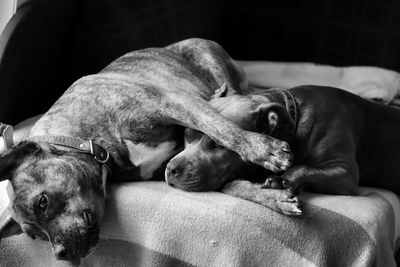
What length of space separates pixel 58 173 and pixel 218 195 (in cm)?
71

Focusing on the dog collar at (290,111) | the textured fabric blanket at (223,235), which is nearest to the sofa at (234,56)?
the textured fabric blanket at (223,235)

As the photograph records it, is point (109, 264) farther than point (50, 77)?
No

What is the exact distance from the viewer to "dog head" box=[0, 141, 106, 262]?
257cm

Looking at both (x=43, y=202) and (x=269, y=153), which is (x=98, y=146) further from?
(x=269, y=153)

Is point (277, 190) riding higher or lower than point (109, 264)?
higher

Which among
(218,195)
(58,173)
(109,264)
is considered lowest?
(109,264)

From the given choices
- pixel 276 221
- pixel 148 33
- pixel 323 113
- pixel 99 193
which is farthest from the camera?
pixel 148 33

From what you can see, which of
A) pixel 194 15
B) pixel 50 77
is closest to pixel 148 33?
pixel 194 15

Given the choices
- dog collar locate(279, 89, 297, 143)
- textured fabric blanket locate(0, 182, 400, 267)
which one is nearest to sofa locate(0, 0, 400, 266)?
textured fabric blanket locate(0, 182, 400, 267)

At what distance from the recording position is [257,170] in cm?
295

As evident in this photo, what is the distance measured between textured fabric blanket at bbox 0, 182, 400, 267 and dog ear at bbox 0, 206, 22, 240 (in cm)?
7

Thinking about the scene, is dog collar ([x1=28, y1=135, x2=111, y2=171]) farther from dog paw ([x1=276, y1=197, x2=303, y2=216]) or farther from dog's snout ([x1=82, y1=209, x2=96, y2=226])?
dog paw ([x1=276, y1=197, x2=303, y2=216])

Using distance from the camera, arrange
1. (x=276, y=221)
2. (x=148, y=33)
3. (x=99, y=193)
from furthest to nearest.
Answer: (x=148, y=33)
(x=99, y=193)
(x=276, y=221)

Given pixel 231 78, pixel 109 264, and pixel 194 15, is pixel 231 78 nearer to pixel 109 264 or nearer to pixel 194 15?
pixel 194 15
